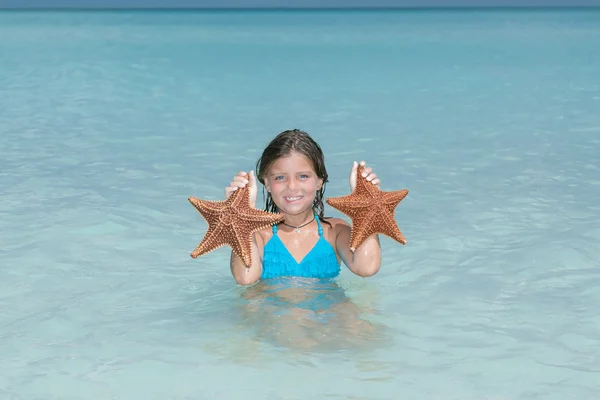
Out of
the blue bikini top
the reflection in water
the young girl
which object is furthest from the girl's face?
the reflection in water

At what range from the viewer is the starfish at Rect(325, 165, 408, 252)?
4.00m

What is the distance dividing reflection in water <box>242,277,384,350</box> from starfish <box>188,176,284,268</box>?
30cm

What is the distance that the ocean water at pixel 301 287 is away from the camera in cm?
378

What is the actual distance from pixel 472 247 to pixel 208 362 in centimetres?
216

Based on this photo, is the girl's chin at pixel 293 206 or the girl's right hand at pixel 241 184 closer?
the girl's right hand at pixel 241 184

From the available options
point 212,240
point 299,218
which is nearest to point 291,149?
point 299,218

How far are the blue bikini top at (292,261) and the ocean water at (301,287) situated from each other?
15 centimetres

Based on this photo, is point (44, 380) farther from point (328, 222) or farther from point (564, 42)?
point (564, 42)

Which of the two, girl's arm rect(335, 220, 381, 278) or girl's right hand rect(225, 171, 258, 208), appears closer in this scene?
girl's right hand rect(225, 171, 258, 208)

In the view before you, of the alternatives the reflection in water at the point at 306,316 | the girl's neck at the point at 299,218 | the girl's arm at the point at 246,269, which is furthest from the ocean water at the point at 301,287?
the girl's neck at the point at 299,218

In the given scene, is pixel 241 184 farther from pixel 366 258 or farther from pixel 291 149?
pixel 366 258

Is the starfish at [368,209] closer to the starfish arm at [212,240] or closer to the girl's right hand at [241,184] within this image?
the girl's right hand at [241,184]

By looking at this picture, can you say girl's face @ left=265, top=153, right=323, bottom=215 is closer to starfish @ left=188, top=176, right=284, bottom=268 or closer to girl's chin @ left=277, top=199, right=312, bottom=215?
girl's chin @ left=277, top=199, right=312, bottom=215

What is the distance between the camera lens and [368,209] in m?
4.00
